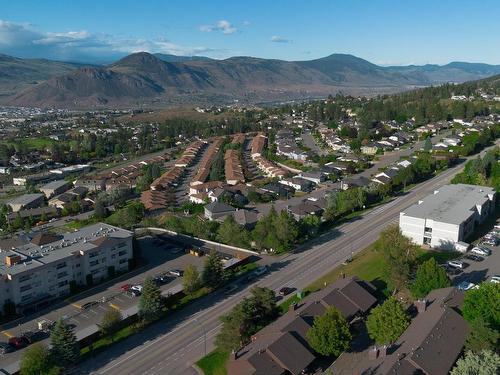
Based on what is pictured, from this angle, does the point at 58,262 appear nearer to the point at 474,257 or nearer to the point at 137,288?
the point at 137,288

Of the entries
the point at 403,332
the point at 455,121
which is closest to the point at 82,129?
the point at 455,121

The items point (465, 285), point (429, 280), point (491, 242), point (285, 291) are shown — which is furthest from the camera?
point (491, 242)

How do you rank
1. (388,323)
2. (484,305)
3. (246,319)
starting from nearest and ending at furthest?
(388,323)
(484,305)
(246,319)

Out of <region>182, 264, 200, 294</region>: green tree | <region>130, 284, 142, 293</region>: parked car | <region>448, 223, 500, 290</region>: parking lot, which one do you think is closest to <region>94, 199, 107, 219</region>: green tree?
<region>130, 284, 142, 293</region>: parked car

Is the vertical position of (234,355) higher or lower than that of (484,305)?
lower

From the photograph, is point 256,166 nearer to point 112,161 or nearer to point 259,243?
point 112,161

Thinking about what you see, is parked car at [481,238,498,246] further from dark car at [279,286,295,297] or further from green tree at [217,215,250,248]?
green tree at [217,215,250,248]

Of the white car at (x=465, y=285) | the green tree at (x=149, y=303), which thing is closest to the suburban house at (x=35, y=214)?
the green tree at (x=149, y=303)

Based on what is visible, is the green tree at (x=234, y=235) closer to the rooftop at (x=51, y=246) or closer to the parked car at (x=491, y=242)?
the rooftop at (x=51, y=246)

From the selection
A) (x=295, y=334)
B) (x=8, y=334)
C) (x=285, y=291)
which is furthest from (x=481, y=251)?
(x=8, y=334)
